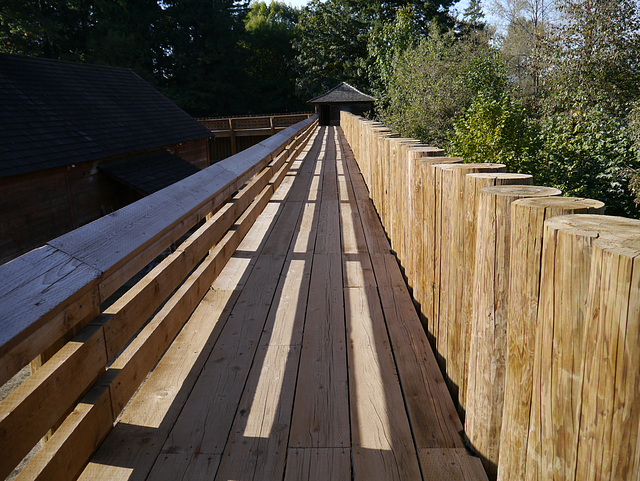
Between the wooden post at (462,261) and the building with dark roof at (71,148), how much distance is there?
39.4 feet

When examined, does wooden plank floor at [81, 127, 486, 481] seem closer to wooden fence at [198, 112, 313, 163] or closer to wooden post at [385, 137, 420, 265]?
wooden post at [385, 137, 420, 265]

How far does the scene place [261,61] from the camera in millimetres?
57469

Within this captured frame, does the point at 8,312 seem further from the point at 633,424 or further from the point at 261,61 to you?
the point at 261,61

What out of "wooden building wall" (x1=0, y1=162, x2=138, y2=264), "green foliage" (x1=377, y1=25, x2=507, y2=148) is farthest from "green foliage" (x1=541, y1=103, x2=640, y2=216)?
"wooden building wall" (x1=0, y1=162, x2=138, y2=264)

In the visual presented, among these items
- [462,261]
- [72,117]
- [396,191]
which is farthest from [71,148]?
[462,261]

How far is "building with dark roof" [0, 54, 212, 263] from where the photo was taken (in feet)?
40.9

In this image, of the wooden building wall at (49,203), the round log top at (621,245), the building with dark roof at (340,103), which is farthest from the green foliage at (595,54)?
the building with dark roof at (340,103)

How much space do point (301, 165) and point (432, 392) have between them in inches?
353

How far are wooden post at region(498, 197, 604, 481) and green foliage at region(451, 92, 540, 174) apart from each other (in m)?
11.3

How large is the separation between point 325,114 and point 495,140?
1205 inches

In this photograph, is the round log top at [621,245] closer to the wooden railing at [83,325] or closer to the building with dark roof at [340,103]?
the wooden railing at [83,325]

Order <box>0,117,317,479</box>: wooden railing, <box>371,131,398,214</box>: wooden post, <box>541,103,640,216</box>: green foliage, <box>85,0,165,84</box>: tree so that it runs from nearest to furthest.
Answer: <box>0,117,317,479</box>: wooden railing
<box>371,131,398,214</box>: wooden post
<box>541,103,640,216</box>: green foliage
<box>85,0,165,84</box>: tree

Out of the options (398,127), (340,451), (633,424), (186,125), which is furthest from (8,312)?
(186,125)

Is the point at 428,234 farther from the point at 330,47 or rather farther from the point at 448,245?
the point at 330,47
